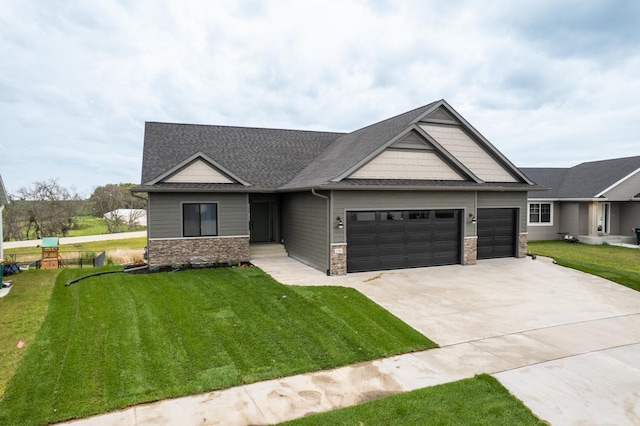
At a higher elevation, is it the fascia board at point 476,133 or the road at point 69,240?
the fascia board at point 476,133

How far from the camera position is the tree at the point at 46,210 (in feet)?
102

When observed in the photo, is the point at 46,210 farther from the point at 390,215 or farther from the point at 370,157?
the point at 390,215

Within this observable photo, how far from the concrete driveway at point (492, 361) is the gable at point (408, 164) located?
3.94m

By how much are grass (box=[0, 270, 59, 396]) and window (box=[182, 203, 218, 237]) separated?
4560 mm

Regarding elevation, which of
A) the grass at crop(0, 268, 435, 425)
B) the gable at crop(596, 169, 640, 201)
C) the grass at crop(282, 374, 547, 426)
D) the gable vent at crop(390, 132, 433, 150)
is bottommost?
the grass at crop(282, 374, 547, 426)

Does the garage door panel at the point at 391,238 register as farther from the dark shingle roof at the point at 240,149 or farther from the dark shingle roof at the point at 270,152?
the dark shingle roof at the point at 240,149

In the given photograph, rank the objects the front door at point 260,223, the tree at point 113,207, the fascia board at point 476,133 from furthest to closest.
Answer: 1. the tree at point 113,207
2. the front door at point 260,223
3. the fascia board at point 476,133

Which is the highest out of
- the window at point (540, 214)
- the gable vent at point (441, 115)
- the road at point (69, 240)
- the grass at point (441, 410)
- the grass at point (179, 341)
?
the gable vent at point (441, 115)

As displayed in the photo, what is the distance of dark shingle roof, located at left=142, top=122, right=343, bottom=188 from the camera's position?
16.0 metres

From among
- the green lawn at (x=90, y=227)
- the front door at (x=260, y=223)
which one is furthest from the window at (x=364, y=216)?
the green lawn at (x=90, y=227)

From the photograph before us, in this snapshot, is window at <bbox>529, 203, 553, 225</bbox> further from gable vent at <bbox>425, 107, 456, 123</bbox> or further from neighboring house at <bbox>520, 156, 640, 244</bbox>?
gable vent at <bbox>425, 107, 456, 123</bbox>

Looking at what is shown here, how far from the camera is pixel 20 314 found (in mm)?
8508

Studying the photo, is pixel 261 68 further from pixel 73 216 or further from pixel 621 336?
pixel 73 216

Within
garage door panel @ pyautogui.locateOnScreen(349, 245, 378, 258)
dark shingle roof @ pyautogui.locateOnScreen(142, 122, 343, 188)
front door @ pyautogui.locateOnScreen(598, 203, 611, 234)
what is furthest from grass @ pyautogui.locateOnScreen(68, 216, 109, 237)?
front door @ pyautogui.locateOnScreen(598, 203, 611, 234)
